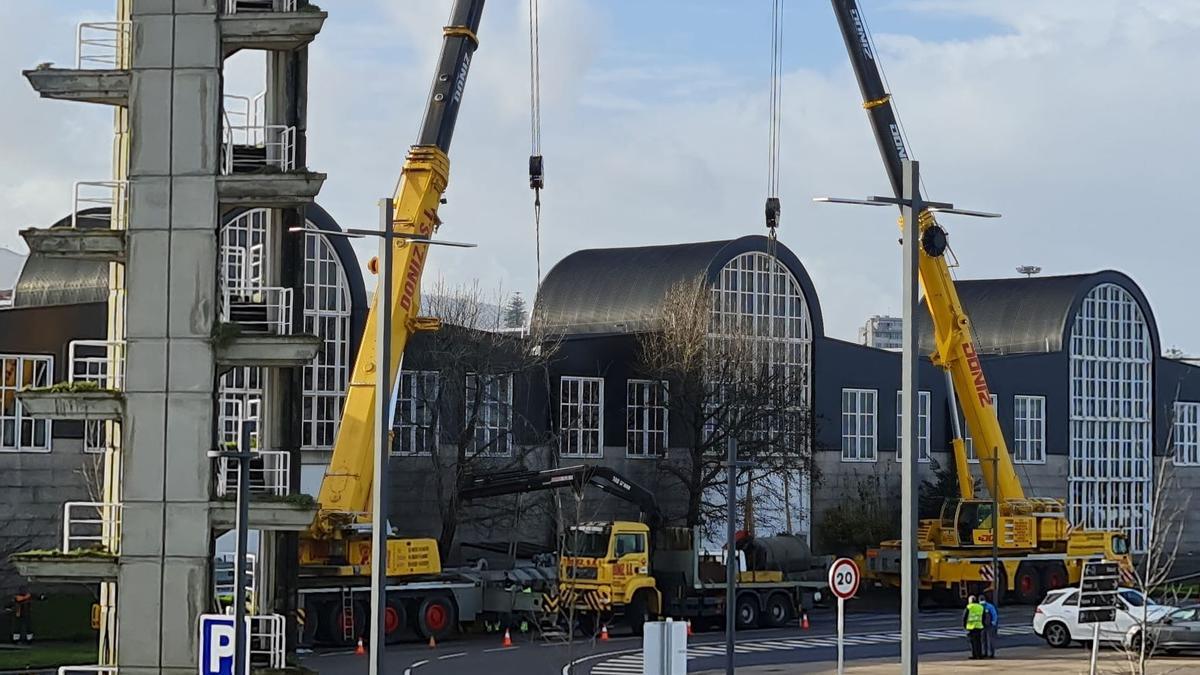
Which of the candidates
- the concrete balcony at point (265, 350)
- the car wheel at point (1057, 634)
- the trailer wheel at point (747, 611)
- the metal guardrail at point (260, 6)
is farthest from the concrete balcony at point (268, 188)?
the trailer wheel at point (747, 611)

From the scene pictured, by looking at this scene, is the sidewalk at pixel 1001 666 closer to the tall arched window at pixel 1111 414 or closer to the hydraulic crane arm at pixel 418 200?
the hydraulic crane arm at pixel 418 200

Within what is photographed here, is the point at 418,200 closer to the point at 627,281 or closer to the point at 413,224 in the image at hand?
the point at 413,224

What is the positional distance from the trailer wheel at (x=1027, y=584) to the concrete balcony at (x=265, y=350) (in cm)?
3641

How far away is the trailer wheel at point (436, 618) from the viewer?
143ft

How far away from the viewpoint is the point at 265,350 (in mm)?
25125

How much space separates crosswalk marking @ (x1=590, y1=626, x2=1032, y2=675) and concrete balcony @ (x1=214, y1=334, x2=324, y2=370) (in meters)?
14.6

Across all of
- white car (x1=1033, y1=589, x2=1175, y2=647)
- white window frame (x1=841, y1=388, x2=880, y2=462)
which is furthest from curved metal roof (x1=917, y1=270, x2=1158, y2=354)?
white car (x1=1033, y1=589, x2=1175, y2=647)

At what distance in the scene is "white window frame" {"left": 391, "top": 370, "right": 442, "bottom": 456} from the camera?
55906mm

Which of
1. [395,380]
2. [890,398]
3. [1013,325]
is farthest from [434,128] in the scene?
[1013,325]

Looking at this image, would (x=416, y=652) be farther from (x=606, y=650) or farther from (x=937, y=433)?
(x=937, y=433)

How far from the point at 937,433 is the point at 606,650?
3243 cm

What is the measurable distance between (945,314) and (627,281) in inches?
700

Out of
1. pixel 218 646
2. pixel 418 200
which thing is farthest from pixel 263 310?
pixel 418 200

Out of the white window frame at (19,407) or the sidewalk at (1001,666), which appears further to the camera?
the white window frame at (19,407)
